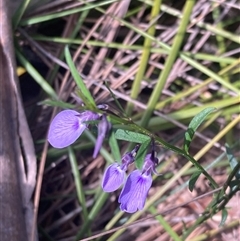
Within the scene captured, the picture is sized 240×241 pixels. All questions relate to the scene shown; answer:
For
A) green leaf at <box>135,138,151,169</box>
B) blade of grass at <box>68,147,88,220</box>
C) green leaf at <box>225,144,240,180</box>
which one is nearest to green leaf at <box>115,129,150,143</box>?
green leaf at <box>135,138,151,169</box>

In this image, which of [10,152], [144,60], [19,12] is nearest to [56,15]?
[19,12]

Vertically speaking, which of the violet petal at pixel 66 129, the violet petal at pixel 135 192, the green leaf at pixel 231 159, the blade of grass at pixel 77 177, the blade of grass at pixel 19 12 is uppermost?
the violet petal at pixel 66 129

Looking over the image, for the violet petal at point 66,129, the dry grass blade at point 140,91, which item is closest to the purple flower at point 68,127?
the violet petal at point 66,129

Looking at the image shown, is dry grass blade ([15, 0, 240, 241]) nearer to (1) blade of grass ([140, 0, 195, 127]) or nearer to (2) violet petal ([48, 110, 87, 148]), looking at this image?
(1) blade of grass ([140, 0, 195, 127])

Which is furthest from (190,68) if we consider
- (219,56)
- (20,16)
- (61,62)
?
(20,16)

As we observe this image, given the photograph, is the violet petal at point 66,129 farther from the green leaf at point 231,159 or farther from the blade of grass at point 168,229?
the blade of grass at point 168,229

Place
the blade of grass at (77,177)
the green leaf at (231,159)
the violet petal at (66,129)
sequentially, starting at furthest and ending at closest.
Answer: the blade of grass at (77,177) → the green leaf at (231,159) → the violet petal at (66,129)
